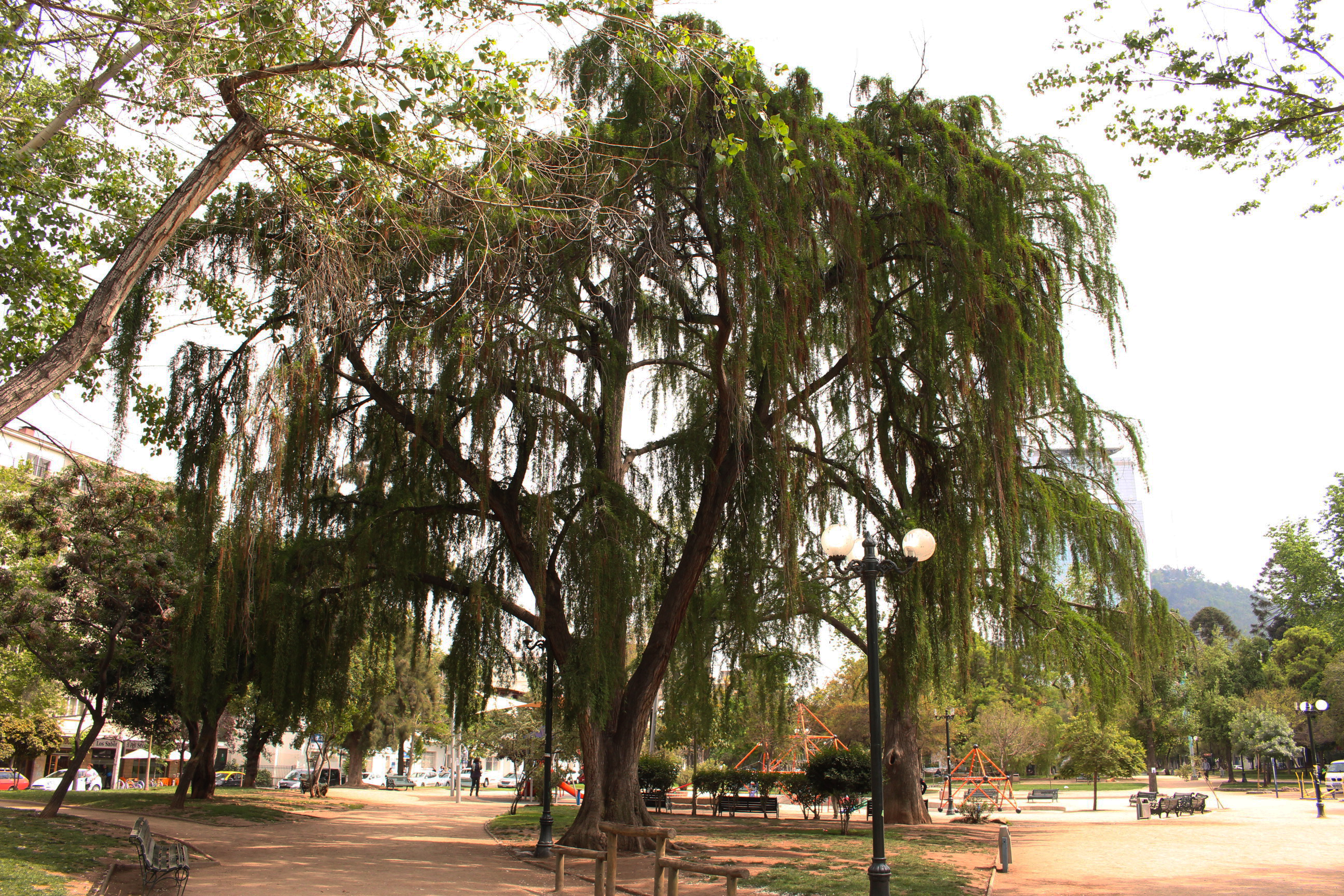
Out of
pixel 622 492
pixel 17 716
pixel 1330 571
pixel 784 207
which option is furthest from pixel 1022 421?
pixel 1330 571

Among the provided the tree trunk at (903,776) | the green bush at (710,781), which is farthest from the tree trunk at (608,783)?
the green bush at (710,781)

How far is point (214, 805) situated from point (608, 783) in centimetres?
1246

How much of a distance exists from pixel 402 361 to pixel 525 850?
810cm

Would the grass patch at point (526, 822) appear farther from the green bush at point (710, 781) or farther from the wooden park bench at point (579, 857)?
the wooden park bench at point (579, 857)

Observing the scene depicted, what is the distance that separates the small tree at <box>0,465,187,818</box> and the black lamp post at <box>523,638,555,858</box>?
662 centimetres

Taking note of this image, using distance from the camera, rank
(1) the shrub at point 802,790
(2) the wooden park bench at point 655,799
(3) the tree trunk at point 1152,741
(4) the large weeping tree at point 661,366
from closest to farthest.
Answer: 1. (4) the large weeping tree at point 661,366
2. (1) the shrub at point 802,790
3. (2) the wooden park bench at point 655,799
4. (3) the tree trunk at point 1152,741

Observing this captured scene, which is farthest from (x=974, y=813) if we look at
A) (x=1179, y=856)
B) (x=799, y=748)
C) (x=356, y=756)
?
(x=356, y=756)

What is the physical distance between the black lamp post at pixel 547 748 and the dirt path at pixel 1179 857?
20.1ft

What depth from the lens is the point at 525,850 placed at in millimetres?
14297

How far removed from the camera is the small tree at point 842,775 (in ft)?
65.5

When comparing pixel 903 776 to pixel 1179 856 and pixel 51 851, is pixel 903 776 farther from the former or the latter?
pixel 51 851

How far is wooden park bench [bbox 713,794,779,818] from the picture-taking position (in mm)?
23656

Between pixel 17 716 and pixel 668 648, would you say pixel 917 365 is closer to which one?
pixel 668 648

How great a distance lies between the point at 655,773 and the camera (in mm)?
24750
